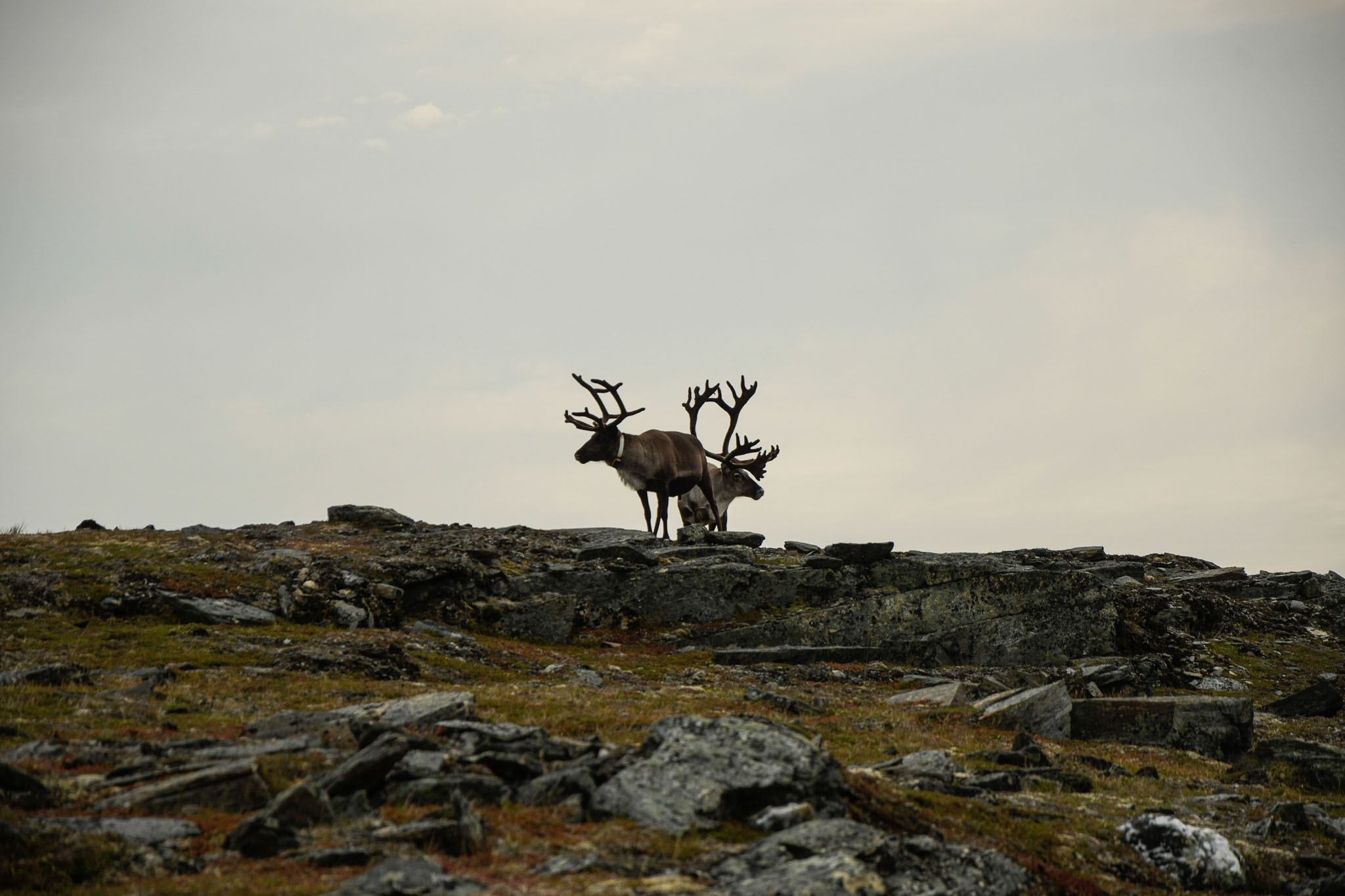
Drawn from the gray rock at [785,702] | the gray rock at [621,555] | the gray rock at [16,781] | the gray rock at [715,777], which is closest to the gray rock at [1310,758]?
the gray rock at [785,702]

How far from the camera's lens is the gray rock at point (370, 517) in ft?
111

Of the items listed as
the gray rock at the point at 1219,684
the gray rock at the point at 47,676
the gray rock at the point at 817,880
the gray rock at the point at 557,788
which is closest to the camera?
the gray rock at the point at 817,880

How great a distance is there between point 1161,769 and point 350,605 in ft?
55.5

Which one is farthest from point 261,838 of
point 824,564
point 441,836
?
point 824,564

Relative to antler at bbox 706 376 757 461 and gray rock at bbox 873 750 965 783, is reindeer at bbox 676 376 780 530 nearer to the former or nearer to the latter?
antler at bbox 706 376 757 461

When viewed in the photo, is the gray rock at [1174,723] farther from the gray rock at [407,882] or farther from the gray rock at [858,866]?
the gray rock at [407,882]

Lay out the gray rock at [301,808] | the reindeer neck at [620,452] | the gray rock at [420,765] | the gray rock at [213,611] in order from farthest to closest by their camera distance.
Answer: the reindeer neck at [620,452] → the gray rock at [213,611] → the gray rock at [420,765] → the gray rock at [301,808]

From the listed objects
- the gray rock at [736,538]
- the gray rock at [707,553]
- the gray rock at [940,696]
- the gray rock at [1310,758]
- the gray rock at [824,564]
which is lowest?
the gray rock at [1310,758]

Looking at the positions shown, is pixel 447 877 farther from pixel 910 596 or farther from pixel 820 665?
pixel 910 596

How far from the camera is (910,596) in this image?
26469 mm

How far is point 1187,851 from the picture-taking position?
36.0 feet

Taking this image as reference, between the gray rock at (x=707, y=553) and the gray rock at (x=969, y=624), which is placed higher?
the gray rock at (x=707, y=553)

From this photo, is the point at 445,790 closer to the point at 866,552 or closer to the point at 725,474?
the point at 866,552

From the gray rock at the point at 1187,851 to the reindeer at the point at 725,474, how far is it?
2755cm
